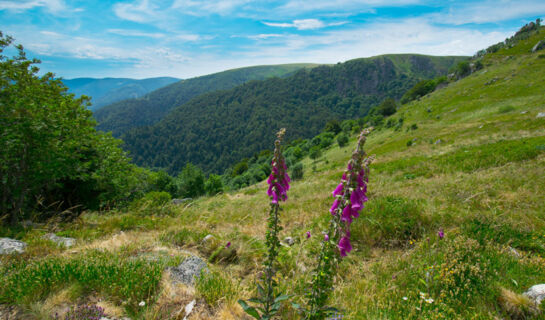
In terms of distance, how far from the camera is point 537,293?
2.80m

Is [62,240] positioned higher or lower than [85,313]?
lower

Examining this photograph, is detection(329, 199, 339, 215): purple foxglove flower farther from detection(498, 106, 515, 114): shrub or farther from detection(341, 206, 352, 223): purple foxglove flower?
detection(498, 106, 515, 114): shrub

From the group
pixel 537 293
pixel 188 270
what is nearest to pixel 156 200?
pixel 188 270

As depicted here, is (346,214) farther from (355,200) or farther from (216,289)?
(216,289)

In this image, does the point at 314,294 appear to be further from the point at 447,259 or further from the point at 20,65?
the point at 20,65

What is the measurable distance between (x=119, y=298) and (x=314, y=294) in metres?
2.58

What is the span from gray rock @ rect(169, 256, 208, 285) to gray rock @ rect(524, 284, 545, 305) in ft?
14.1

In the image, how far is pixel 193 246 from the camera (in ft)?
16.7

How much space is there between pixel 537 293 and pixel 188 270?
475 centimetres

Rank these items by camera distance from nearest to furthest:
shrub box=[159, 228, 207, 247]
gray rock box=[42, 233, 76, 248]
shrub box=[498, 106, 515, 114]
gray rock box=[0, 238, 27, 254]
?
gray rock box=[0, 238, 27, 254] < gray rock box=[42, 233, 76, 248] < shrub box=[159, 228, 207, 247] < shrub box=[498, 106, 515, 114]

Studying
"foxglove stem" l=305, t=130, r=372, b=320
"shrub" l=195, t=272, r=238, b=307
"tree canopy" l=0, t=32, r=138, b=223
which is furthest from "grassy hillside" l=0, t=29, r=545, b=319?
"tree canopy" l=0, t=32, r=138, b=223

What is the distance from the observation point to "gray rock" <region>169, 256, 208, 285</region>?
11.7ft

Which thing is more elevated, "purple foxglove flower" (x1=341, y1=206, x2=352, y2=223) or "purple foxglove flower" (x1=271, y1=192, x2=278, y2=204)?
"purple foxglove flower" (x1=271, y1=192, x2=278, y2=204)

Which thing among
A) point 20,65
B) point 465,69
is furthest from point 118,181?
point 465,69
